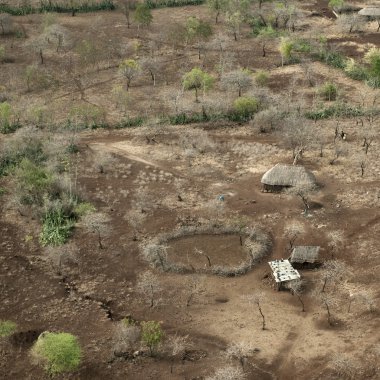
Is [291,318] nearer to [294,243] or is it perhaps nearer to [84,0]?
[294,243]

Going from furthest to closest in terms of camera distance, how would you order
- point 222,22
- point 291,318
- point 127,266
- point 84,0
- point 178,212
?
point 84,0 → point 222,22 → point 178,212 → point 127,266 → point 291,318

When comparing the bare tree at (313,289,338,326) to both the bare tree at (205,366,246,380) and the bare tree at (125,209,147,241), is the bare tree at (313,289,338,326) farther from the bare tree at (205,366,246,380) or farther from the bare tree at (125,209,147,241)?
the bare tree at (125,209,147,241)

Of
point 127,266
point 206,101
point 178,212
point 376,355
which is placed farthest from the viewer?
point 206,101

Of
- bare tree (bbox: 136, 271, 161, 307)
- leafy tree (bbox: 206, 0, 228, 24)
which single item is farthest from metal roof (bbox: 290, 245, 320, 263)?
leafy tree (bbox: 206, 0, 228, 24)

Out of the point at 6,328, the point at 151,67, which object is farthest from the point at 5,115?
the point at 6,328

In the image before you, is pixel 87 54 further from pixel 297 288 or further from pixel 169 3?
pixel 297 288

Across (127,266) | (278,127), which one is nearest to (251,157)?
(278,127)

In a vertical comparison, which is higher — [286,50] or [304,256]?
[286,50]
